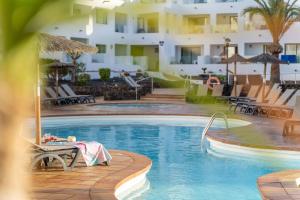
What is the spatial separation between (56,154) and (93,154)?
851 mm

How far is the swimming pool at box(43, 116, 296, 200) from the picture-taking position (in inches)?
319

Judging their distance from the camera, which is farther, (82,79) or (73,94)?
(82,79)

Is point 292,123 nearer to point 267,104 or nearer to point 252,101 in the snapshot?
point 267,104

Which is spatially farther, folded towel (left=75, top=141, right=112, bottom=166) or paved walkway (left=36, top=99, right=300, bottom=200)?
folded towel (left=75, top=141, right=112, bottom=166)

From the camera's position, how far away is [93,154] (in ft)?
28.7

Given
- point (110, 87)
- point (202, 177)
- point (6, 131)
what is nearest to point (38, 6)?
point (6, 131)

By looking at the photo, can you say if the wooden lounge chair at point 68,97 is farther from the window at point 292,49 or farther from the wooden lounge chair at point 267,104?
the window at point 292,49

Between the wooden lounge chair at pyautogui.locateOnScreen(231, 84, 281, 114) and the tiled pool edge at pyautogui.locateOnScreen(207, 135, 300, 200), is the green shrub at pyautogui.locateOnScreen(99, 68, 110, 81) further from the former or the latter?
the tiled pool edge at pyautogui.locateOnScreen(207, 135, 300, 200)

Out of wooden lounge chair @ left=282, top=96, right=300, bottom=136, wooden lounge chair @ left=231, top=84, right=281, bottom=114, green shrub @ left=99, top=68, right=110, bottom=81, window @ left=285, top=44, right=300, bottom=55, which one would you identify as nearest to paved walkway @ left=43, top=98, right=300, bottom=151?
wooden lounge chair @ left=282, top=96, right=300, bottom=136

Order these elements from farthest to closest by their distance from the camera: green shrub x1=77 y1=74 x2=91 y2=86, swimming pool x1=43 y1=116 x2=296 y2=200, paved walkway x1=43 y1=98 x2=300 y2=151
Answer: green shrub x1=77 y1=74 x2=91 y2=86 < swimming pool x1=43 y1=116 x2=296 y2=200 < paved walkway x1=43 y1=98 x2=300 y2=151

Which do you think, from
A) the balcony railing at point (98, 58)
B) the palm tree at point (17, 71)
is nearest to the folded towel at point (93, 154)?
the palm tree at point (17, 71)

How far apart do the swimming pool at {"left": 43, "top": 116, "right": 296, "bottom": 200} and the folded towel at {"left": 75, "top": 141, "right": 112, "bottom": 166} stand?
963mm

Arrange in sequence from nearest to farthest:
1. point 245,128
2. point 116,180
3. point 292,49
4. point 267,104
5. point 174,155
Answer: point 245,128, point 116,180, point 174,155, point 267,104, point 292,49

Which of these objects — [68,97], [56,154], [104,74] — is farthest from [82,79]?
[56,154]
